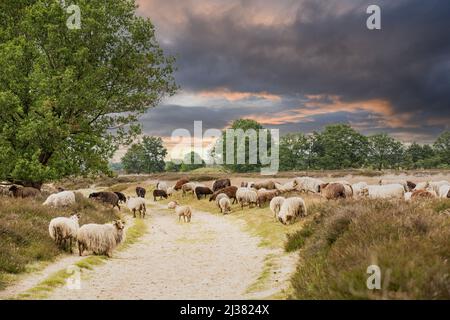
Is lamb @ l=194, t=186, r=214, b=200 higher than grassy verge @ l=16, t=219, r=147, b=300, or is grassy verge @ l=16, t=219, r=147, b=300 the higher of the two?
lamb @ l=194, t=186, r=214, b=200

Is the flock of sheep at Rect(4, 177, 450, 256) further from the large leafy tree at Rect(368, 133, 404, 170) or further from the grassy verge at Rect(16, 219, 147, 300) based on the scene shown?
the large leafy tree at Rect(368, 133, 404, 170)

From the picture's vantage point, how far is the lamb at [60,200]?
2367cm

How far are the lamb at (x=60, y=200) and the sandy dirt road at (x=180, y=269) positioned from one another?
212 inches

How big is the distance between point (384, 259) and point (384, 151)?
135 m

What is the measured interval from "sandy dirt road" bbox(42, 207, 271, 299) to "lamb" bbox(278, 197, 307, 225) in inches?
75.5

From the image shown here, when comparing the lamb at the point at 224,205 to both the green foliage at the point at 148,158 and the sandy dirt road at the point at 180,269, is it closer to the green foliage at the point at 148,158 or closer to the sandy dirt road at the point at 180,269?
the sandy dirt road at the point at 180,269

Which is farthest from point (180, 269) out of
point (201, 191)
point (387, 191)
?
point (201, 191)

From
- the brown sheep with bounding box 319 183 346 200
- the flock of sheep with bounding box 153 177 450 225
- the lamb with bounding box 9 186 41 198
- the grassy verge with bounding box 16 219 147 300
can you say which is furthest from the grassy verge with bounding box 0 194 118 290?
the brown sheep with bounding box 319 183 346 200

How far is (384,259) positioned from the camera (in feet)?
23.2

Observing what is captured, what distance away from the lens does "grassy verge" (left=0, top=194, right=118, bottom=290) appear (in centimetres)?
1253

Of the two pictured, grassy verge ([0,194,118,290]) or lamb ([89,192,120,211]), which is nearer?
grassy verge ([0,194,118,290])

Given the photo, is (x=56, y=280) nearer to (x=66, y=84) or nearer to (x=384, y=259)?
(x=384, y=259)
